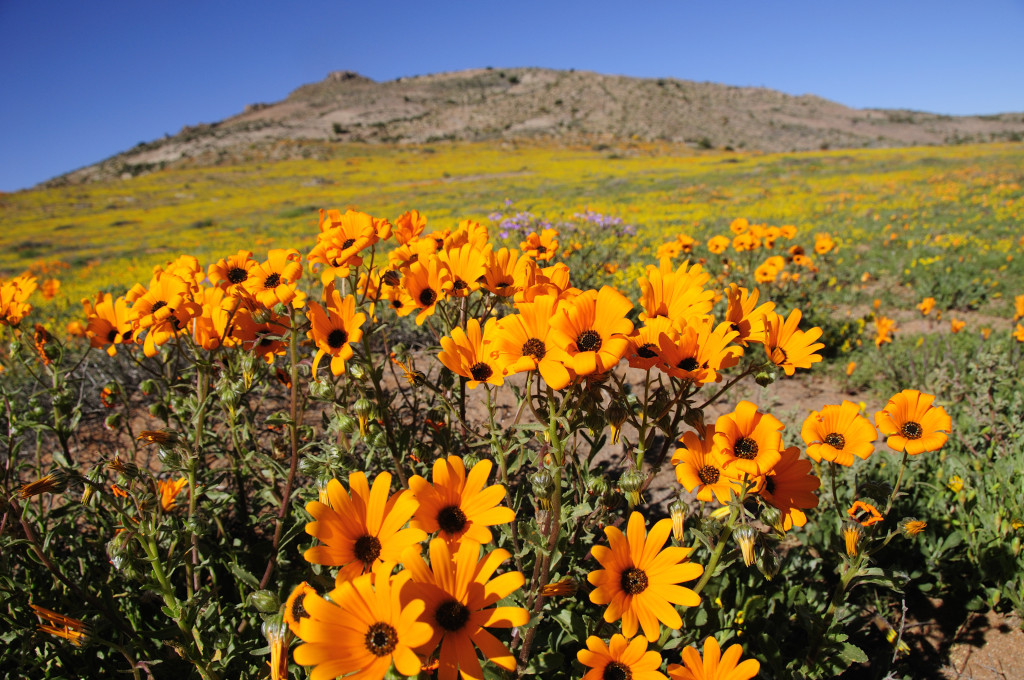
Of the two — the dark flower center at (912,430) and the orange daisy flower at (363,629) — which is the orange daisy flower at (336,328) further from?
the dark flower center at (912,430)

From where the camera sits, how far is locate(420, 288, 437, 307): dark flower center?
70.2 inches

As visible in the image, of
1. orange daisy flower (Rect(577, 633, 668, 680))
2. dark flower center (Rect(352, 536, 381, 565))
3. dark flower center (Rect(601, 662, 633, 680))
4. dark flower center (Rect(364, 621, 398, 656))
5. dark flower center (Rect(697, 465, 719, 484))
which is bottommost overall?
dark flower center (Rect(601, 662, 633, 680))

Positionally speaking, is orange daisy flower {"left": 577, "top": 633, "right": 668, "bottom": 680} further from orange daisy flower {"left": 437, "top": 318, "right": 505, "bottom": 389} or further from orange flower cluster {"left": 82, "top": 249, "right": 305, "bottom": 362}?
orange flower cluster {"left": 82, "top": 249, "right": 305, "bottom": 362}

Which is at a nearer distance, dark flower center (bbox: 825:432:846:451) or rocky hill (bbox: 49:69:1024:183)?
dark flower center (bbox: 825:432:846:451)

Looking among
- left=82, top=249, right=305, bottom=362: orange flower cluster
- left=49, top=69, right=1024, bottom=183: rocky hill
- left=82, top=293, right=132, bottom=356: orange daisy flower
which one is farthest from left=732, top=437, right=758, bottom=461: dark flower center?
left=49, top=69, right=1024, bottom=183: rocky hill

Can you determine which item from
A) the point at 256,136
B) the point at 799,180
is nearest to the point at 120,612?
the point at 799,180

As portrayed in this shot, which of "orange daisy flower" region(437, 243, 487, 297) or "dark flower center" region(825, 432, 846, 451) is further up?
"orange daisy flower" region(437, 243, 487, 297)

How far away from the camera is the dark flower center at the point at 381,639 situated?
0.94 m

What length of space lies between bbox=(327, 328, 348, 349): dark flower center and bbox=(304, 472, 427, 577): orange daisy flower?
619 mm

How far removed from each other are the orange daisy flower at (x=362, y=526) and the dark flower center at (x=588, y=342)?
55cm

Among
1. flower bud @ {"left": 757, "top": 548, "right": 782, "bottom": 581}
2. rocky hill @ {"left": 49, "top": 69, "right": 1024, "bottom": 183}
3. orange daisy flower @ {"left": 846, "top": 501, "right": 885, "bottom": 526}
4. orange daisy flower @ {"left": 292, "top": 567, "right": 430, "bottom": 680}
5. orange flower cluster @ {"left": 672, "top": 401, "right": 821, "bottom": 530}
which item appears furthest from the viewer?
rocky hill @ {"left": 49, "top": 69, "right": 1024, "bottom": 183}

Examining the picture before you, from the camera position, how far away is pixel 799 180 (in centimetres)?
2211

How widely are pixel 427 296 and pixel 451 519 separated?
854 mm

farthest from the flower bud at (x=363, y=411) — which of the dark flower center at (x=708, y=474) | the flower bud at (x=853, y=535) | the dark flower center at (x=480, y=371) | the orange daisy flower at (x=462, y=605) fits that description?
the flower bud at (x=853, y=535)
